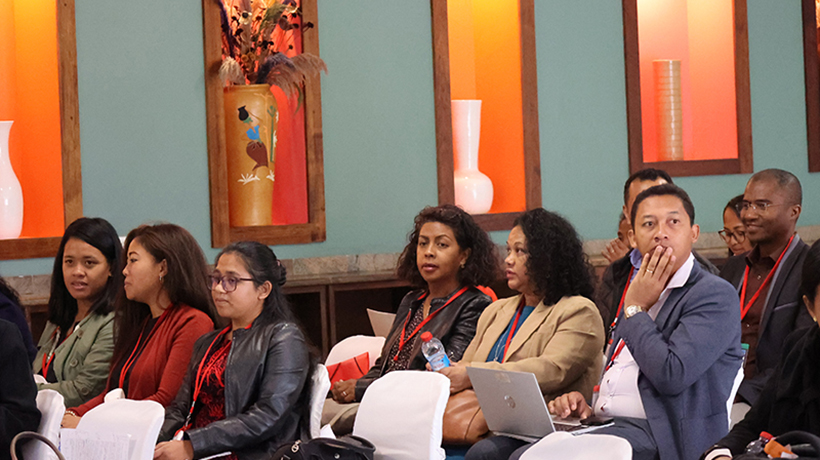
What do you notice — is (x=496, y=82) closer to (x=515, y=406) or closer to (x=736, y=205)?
(x=736, y=205)

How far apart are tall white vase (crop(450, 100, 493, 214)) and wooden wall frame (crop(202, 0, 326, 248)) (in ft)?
2.97

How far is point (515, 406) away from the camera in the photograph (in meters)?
3.12

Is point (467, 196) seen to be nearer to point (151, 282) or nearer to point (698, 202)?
point (698, 202)

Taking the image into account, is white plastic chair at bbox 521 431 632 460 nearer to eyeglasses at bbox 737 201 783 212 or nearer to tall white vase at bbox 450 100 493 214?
eyeglasses at bbox 737 201 783 212

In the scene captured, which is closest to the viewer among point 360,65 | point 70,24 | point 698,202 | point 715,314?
point 715,314

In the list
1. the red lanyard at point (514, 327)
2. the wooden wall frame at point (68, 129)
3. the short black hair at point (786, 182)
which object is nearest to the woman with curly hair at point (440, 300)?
the red lanyard at point (514, 327)

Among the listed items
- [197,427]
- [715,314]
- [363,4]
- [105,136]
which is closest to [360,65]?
[363,4]

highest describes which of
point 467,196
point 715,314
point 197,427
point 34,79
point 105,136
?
point 34,79

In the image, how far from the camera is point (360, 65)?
19.0 ft

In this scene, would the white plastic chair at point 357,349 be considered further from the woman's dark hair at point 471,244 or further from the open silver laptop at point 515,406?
the open silver laptop at point 515,406

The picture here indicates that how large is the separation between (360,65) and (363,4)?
1.19ft

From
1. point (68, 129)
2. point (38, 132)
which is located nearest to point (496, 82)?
point (68, 129)

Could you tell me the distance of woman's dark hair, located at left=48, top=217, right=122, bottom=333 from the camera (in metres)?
4.15

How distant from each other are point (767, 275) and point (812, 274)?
2152 mm
